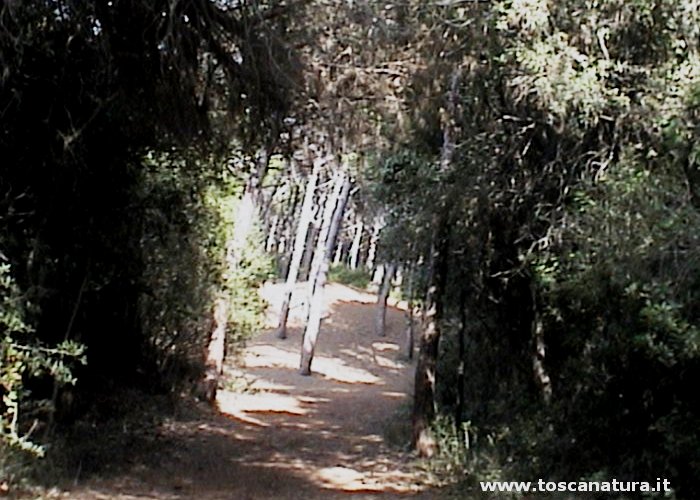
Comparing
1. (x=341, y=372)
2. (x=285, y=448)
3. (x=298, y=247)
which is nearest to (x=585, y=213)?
(x=285, y=448)

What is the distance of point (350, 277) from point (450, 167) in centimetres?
3753

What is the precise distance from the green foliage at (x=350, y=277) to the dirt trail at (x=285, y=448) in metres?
17.8

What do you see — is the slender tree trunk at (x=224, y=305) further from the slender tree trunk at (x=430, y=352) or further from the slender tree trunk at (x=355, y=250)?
the slender tree trunk at (x=355, y=250)

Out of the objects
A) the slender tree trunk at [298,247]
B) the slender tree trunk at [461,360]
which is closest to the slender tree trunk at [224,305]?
the slender tree trunk at [461,360]

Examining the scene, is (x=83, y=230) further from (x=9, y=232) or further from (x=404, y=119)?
(x=404, y=119)

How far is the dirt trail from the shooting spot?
9539mm

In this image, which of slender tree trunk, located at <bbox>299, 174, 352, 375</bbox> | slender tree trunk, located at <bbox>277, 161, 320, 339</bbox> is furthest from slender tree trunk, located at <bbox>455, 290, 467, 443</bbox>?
slender tree trunk, located at <bbox>299, 174, 352, 375</bbox>

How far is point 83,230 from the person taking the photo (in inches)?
365

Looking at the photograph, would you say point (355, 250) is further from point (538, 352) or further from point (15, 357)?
point (15, 357)

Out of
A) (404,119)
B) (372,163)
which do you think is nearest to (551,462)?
(404,119)

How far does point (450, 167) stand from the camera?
37.0 feet

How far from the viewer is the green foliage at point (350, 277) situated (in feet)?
158

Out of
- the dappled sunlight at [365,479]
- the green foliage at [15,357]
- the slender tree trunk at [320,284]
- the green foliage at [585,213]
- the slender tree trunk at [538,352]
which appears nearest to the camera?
the green foliage at [585,213]

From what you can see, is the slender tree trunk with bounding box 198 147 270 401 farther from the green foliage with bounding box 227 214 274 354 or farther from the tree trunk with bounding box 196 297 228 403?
the green foliage with bounding box 227 214 274 354
